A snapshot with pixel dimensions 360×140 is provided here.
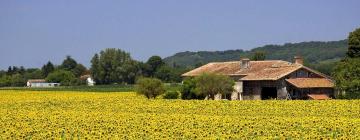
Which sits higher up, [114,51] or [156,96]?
[114,51]

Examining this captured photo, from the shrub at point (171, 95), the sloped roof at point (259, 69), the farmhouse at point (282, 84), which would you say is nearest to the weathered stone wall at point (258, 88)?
the farmhouse at point (282, 84)

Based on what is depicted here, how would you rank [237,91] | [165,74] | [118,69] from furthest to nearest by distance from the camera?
1. [165,74]
2. [118,69]
3. [237,91]

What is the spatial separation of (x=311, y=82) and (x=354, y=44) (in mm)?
6142

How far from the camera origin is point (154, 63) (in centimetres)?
17238

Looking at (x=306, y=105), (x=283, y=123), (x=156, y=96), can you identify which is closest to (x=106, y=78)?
→ (x=156, y=96)

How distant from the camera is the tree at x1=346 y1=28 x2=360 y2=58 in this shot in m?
66.5

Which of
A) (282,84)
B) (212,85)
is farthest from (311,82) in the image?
(212,85)

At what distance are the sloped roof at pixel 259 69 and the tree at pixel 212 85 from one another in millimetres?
3218

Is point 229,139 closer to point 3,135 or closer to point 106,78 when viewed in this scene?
point 3,135

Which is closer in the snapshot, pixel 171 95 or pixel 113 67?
pixel 171 95

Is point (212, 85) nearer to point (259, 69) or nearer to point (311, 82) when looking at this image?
point (259, 69)

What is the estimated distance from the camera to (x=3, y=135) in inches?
A: 934

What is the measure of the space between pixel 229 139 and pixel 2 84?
146m

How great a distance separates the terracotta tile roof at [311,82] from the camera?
63.5 meters
